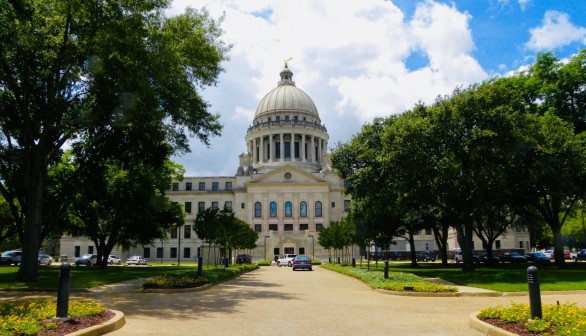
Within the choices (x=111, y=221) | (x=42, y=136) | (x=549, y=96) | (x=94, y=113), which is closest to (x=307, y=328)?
(x=94, y=113)

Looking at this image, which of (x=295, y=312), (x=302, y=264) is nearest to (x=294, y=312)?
(x=295, y=312)

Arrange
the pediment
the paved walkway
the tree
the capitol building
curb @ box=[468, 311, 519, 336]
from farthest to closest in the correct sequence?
the pediment
the capitol building
the tree
the paved walkway
curb @ box=[468, 311, 519, 336]

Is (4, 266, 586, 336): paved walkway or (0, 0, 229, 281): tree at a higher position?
(0, 0, 229, 281): tree

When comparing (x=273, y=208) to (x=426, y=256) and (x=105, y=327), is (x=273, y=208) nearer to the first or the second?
(x=426, y=256)

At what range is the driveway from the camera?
11289 mm

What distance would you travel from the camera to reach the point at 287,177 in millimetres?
100562

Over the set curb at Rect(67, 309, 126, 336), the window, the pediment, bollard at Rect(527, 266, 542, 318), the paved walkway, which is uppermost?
the pediment

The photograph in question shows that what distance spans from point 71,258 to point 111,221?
4888 cm

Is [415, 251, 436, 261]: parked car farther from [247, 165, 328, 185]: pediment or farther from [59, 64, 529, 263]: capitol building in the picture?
[247, 165, 328, 185]: pediment

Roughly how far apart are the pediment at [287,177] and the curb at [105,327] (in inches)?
3455

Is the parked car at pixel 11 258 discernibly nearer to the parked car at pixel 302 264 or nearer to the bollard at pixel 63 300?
the parked car at pixel 302 264

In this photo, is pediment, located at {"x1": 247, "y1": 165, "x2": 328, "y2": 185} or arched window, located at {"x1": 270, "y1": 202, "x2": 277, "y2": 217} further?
arched window, located at {"x1": 270, "y1": 202, "x2": 277, "y2": 217}

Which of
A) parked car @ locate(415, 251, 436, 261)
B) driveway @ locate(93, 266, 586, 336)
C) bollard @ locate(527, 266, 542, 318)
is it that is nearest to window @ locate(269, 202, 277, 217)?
parked car @ locate(415, 251, 436, 261)

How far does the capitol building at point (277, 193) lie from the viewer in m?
95.0
